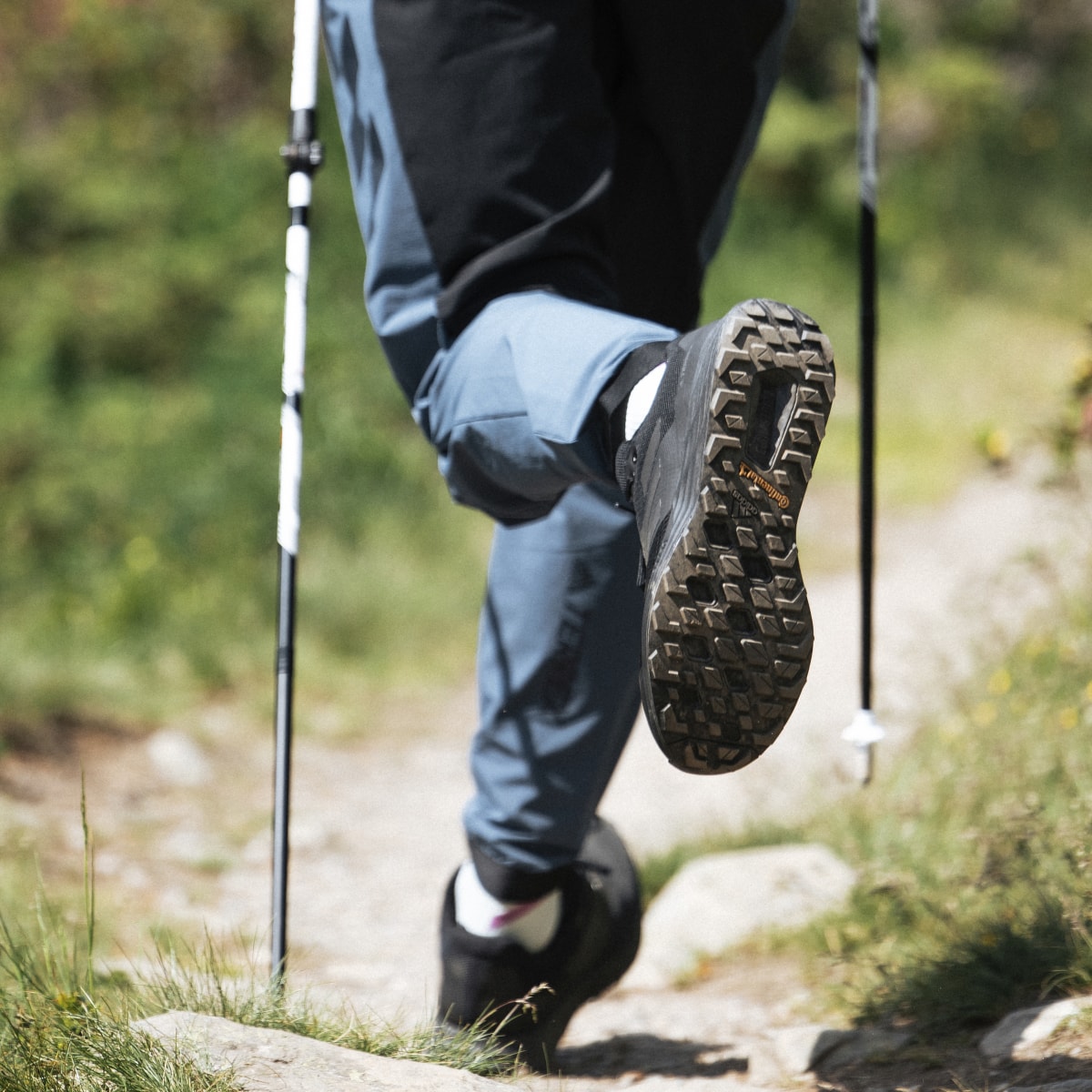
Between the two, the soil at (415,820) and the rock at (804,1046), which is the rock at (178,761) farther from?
the rock at (804,1046)

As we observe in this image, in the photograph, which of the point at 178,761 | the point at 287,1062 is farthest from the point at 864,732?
the point at 178,761

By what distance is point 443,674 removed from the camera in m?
4.14

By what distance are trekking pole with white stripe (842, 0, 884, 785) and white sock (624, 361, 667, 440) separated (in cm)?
77

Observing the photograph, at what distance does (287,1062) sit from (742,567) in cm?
64

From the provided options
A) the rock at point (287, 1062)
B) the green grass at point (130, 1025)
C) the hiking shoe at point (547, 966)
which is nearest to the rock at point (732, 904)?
the hiking shoe at point (547, 966)

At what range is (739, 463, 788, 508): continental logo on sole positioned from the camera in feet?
4.11

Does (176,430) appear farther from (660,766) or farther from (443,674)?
(660,766)

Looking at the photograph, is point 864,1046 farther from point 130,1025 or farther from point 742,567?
point 130,1025

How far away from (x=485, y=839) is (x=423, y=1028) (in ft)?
1.09

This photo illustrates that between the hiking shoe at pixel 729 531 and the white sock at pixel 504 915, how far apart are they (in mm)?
632

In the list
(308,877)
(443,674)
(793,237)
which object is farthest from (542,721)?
(793,237)

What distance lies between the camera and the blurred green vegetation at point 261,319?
423cm

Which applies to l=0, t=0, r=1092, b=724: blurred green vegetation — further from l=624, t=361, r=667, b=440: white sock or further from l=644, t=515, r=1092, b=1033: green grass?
l=624, t=361, r=667, b=440: white sock

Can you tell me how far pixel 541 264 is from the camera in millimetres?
1511
